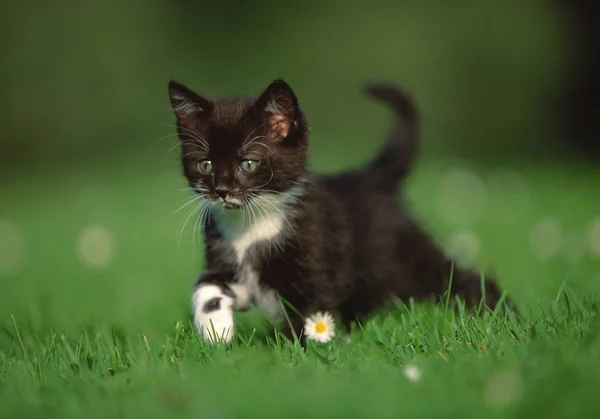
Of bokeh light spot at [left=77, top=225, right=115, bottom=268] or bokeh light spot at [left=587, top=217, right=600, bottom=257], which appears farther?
bokeh light spot at [left=77, top=225, right=115, bottom=268]

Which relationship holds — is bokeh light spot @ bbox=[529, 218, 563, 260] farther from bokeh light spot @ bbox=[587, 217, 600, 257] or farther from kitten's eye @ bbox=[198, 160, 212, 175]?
kitten's eye @ bbox=[198, 160, 212, 175]

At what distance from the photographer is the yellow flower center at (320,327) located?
2.99 metres

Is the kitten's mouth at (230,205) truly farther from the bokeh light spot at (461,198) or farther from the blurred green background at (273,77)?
the blurred green background at (273,77)

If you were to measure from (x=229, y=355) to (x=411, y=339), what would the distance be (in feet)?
2.34

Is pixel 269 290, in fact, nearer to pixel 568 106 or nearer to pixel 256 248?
pixel 256 248

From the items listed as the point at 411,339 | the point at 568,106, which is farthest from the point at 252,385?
the point at 568,106

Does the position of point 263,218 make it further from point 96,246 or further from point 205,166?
point 96,246

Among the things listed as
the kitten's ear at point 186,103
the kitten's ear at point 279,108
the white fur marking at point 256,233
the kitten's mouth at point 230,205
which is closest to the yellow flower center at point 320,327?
the white fur marking at point 256,233

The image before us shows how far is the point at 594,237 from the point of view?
4.81m

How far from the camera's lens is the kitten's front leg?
9.61 feet

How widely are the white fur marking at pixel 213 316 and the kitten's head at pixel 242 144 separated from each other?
39cm

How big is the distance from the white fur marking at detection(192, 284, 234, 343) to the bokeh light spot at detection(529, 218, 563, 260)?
2.47 meters

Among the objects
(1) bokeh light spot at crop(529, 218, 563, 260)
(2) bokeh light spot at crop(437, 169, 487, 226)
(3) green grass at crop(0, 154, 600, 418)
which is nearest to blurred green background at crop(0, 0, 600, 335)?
(2) bokeh light spot at crop(437, 169, 487, 226)

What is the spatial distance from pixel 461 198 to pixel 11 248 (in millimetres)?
4289
